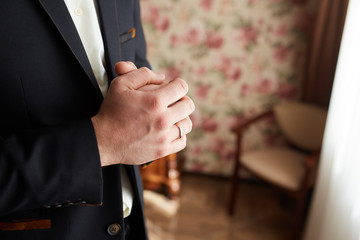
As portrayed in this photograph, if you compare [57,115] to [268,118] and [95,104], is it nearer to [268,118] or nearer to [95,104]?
[95,104]

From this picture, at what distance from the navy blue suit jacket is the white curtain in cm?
104

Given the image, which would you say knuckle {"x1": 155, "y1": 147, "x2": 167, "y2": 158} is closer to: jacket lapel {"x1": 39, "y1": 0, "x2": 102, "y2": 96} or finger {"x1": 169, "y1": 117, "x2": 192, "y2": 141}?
finger {"x1": 169, "y1": 117, "x2": 192, "y2": 141}

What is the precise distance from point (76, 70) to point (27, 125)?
0.17 metres

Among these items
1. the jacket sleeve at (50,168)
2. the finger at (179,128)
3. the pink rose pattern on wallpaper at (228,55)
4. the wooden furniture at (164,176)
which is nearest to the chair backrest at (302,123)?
the pink rose pattern on wallpaper at (228,55)

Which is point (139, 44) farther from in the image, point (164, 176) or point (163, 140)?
point (164, 176)

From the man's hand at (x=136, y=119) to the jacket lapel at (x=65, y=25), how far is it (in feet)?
0.35

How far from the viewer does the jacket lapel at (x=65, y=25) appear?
65cm

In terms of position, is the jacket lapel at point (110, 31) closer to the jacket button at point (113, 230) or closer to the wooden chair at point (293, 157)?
the jacket button at point (113, 230)

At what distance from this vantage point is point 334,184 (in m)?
1.47

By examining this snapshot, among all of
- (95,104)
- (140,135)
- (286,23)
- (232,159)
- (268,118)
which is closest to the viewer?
(140,135)

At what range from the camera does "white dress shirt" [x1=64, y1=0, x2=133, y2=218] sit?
75cm

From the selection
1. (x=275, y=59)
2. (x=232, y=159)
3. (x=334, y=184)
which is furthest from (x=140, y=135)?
(x=232, y=159)

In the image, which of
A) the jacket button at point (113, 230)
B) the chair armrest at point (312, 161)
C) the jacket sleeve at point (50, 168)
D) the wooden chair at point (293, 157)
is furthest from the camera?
the wooden chair at point (293, 157)

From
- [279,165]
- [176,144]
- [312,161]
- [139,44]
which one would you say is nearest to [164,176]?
[279,165]
